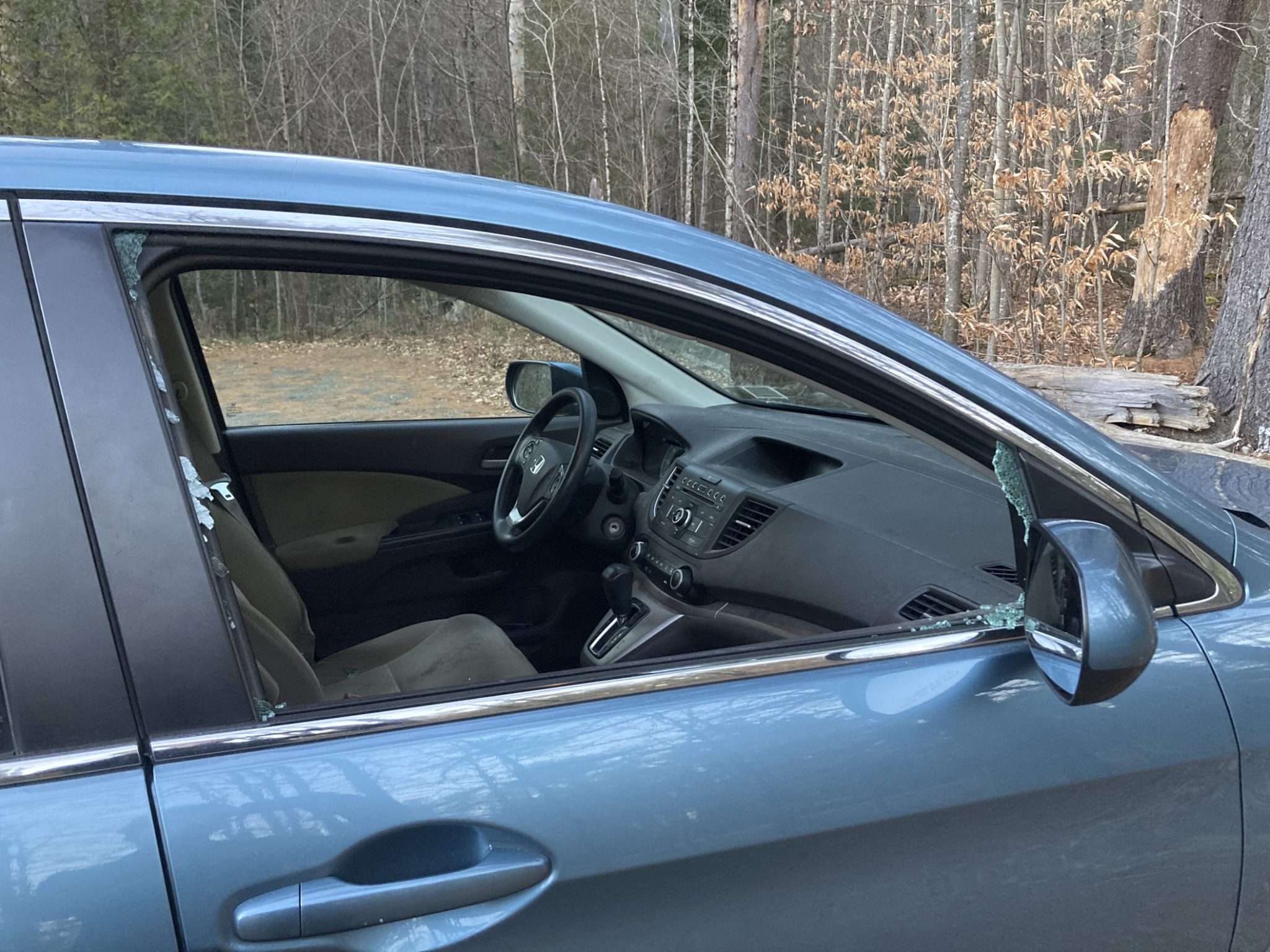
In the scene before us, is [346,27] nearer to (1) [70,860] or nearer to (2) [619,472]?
(2) [619,472]

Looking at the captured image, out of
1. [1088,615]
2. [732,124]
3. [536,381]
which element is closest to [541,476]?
[536,381]

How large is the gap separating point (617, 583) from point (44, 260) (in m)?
1.58

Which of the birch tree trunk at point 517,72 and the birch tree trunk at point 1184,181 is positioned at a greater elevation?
the birch tree trunk at point 517,72

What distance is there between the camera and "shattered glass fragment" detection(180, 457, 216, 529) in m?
1.18

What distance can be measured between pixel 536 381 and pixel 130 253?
2.48m

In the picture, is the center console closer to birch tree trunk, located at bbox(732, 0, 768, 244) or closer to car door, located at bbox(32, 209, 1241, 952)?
car door, located at bbox(32, 209, 1241, 952)

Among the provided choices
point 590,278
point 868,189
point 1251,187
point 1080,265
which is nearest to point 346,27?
point 868,189

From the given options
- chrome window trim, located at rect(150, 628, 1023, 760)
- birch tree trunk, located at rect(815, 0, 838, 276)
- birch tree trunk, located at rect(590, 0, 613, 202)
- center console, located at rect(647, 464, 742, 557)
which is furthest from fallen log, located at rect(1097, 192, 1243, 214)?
chrome window trim, located at rect(150, 628, 1023, 760)

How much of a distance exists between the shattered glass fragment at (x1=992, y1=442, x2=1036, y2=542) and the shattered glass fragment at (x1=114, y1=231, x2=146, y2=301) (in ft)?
3.66

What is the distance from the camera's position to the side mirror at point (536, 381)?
3.43 m

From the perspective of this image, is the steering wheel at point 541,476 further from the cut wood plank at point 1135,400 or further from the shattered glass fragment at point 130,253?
the cut wood plank at point 1135,400

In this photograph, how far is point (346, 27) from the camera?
18.4 meters

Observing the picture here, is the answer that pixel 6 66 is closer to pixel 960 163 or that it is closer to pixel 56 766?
pixel 960 163

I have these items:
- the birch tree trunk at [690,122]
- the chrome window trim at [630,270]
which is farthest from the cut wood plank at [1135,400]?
the birch tree trunk at [690,122]
